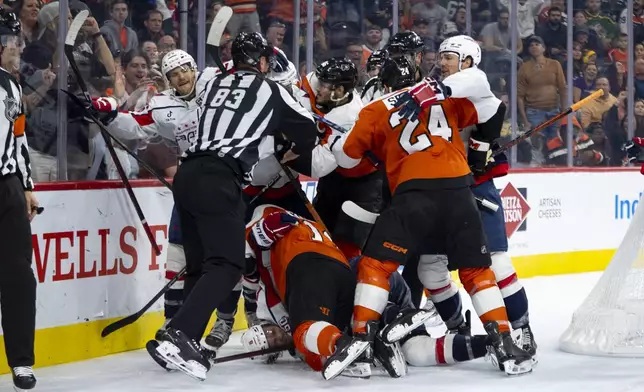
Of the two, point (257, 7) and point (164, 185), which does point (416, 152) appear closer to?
point (164, 185)

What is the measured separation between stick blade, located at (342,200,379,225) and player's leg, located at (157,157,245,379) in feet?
1.57

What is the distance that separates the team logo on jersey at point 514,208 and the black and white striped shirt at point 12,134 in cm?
388

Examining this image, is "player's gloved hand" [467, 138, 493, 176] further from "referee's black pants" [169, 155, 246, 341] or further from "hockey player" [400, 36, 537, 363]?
"referee's black pants" [169, 155, 246, 341]

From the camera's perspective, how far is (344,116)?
4.69 m

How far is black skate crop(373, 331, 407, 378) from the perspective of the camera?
13.8ft

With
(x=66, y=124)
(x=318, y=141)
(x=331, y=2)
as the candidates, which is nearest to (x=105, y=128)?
(x=66, y=124)

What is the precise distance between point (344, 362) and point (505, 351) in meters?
0.59

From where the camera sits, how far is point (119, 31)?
5137 millimetres

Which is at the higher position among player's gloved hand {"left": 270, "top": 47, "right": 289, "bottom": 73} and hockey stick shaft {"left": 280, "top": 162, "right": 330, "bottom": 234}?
player's gloved hand {"left": 270, "top": 47, "right": 289, "bottom": 73}

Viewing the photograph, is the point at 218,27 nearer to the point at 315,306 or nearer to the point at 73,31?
the point at 73,31

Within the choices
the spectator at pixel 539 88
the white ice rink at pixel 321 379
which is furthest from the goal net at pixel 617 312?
the spectator at pixel 539 88

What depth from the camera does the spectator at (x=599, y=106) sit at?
27.3 ft

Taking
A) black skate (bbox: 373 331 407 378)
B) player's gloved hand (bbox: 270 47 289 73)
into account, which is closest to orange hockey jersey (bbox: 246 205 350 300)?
black skate (bbox: 373 331 407 378)

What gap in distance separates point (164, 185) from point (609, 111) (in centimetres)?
431
